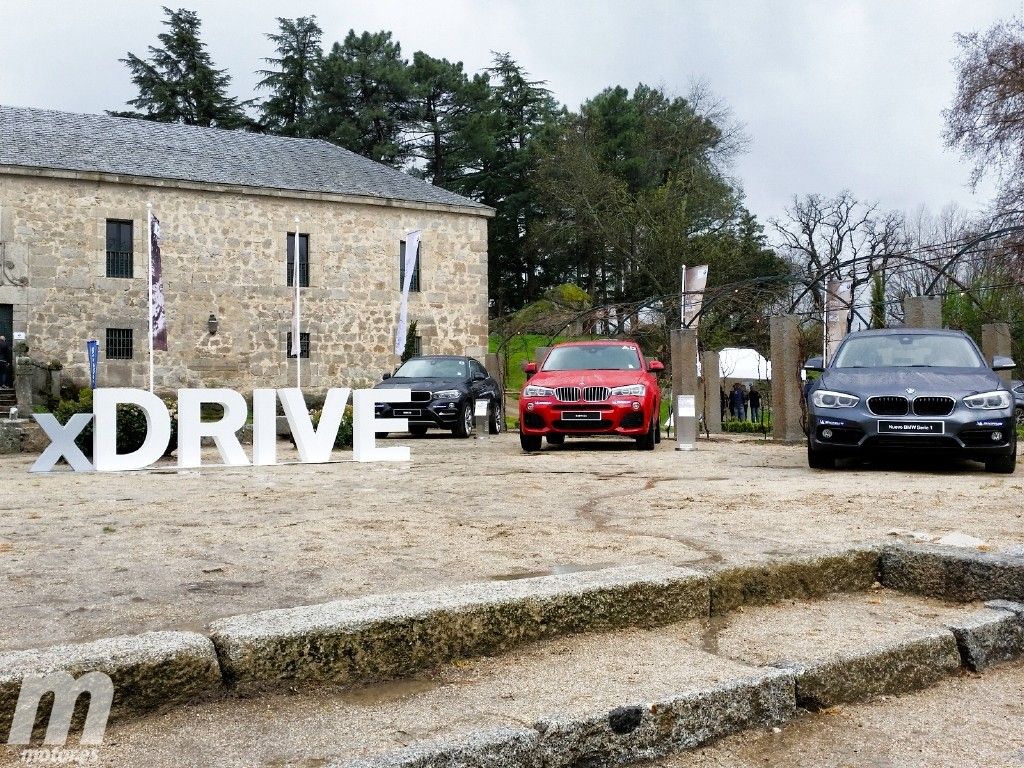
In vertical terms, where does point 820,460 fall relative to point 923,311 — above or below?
below

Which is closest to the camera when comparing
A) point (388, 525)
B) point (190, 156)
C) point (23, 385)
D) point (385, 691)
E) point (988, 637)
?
point (385, 691)

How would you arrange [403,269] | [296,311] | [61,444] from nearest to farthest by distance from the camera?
[61,444] → [296,311] → [403,269]

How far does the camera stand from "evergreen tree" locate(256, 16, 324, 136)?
4894 centimetres

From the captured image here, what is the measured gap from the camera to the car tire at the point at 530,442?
537 inches

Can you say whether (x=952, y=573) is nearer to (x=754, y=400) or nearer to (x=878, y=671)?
(x=878, y=671)

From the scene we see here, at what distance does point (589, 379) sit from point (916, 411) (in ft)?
15.8

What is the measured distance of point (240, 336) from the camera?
28234mm

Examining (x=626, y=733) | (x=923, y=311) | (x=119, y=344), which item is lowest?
(x=626, y=733)

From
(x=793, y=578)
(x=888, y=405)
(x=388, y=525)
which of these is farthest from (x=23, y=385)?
(x=793, y=578)

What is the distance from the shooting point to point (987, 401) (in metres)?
9.51

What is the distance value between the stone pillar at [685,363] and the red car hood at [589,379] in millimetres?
2145

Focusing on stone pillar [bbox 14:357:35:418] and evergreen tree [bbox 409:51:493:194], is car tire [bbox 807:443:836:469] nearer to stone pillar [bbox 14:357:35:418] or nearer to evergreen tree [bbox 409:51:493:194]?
stone pillar [bbox 14:357:35:418]

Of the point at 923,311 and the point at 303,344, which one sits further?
the point at 303,344

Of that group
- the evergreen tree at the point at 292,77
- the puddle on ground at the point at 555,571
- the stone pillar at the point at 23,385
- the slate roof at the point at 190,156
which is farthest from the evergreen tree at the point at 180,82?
the puddle on ground at the point at 555,571
